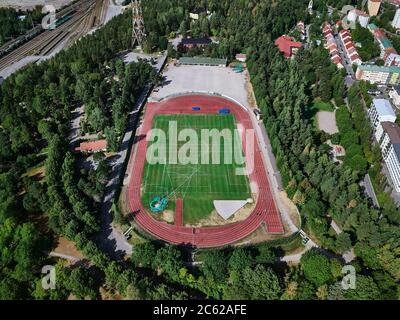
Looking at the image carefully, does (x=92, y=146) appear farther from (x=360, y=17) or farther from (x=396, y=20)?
(x=396, y=20)

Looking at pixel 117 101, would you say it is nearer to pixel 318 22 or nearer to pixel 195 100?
pixel 195 100

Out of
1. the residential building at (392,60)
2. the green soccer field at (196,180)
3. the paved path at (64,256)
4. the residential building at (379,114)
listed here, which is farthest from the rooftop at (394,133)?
the paved path at (64,256)

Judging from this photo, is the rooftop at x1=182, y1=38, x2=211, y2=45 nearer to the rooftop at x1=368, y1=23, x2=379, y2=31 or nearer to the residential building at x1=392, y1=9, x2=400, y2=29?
the rooftop at x1=368, y1=23, x2=379, y2=31

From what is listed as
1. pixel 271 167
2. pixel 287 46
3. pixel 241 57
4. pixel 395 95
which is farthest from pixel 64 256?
pixel 287 46

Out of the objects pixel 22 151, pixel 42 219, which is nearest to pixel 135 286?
pixel 42 219

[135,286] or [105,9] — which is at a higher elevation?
[105,9]
